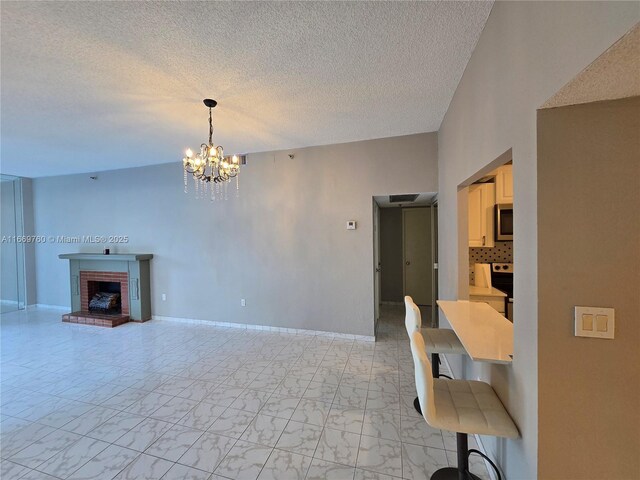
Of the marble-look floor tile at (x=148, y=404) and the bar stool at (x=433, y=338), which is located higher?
the bar stool at (x=433, y=338)

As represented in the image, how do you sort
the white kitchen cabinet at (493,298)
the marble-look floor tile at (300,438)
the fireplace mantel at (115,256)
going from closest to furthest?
the marble-look floor tile at (300,438) → the white kitchen cabinet at (493,298) → the fireplace mantel at (115,256)

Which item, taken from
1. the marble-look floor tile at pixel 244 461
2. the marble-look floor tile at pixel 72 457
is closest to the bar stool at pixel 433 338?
the marble-look floor tile at pixel 244 461

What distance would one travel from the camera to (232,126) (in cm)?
314

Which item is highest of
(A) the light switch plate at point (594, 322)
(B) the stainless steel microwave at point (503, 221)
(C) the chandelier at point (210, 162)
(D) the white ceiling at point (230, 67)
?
(D) the white ceiling at point (230, 67)

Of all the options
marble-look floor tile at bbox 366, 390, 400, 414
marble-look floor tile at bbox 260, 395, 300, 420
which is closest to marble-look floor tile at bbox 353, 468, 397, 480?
marble-look floor tile at bbox 366, 390, 400, 414

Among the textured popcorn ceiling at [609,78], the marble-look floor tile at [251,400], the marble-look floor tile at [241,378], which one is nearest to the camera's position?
the textured popcorn ceiling at [609,78]

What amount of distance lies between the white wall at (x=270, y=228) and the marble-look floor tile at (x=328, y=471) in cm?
214

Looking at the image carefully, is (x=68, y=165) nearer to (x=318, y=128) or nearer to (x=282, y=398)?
(x=318, y=128)

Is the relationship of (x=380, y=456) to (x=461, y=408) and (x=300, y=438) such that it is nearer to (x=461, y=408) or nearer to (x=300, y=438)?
(x=300, y=438)

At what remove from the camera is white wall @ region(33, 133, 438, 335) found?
373 cm

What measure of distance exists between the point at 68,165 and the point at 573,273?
6896 mm

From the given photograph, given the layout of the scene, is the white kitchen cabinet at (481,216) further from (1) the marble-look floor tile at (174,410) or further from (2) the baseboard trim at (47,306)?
(2) the baseboard trim at (47,306)

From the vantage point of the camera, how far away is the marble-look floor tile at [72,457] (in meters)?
1.73

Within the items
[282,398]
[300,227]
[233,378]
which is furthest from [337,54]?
[233,378]
